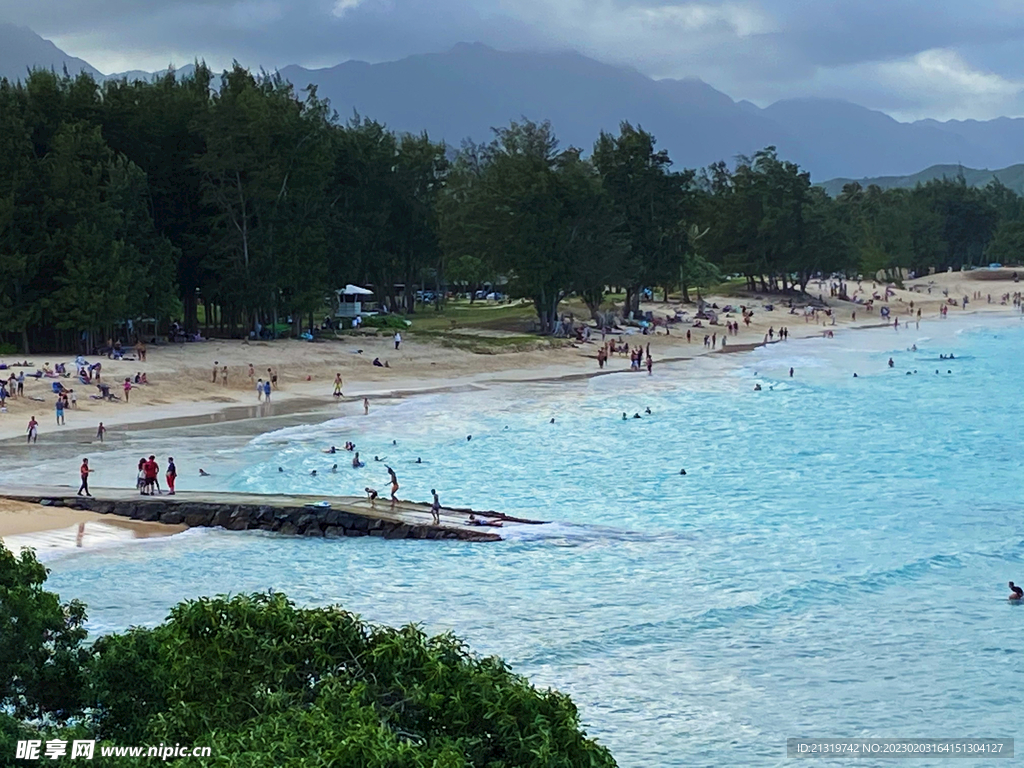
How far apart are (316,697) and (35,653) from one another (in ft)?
10.2

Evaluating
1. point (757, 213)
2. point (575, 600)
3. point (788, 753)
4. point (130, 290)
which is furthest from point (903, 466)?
point (757, 213)

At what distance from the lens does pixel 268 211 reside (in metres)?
69.8

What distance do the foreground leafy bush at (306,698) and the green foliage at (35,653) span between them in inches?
1.9

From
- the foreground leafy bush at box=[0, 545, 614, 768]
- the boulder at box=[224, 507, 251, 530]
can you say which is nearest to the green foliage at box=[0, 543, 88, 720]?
the foreground leafy bush at box=[0, 545, 614, 768]

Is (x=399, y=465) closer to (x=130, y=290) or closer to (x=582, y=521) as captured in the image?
(x=582, y=521)

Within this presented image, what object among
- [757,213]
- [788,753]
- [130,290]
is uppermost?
[757,213]

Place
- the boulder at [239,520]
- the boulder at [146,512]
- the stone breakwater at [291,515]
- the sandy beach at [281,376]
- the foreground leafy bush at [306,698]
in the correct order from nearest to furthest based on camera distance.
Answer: the foreground leafy bush at [306,698], the stone breakwater at [291,515], the boulder at [239,520], the boulder at [146,512], the sandy beach at [281,376]

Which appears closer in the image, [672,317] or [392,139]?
[392,139]

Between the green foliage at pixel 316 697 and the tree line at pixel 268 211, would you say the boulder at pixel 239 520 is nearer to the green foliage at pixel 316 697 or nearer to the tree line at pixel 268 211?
the green foliage at pixel 316 697

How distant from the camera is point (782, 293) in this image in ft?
425

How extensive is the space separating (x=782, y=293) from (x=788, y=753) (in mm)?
114306

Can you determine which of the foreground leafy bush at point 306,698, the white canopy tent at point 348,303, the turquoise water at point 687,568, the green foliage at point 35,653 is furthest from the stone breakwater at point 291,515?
the white canopy tent at point 348,303

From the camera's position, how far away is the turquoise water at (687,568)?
20.8 metres

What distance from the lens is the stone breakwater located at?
30938 mm
